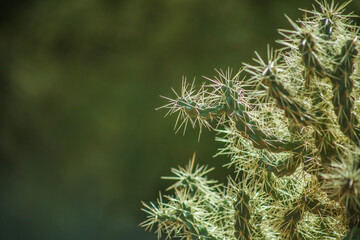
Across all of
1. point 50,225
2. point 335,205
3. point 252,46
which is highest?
point 252,46

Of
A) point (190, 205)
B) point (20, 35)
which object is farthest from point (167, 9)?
point (190, 205)

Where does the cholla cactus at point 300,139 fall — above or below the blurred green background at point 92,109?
below

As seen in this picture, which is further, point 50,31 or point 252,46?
point 50,31

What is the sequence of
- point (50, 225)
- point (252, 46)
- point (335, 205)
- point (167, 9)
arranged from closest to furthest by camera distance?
point (335, 205) < point (252, 46) < point (167, 9) < point (50, 225)

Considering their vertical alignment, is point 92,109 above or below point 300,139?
above

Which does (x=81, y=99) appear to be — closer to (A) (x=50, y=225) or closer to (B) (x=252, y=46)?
(A) (x=50, y=225)
